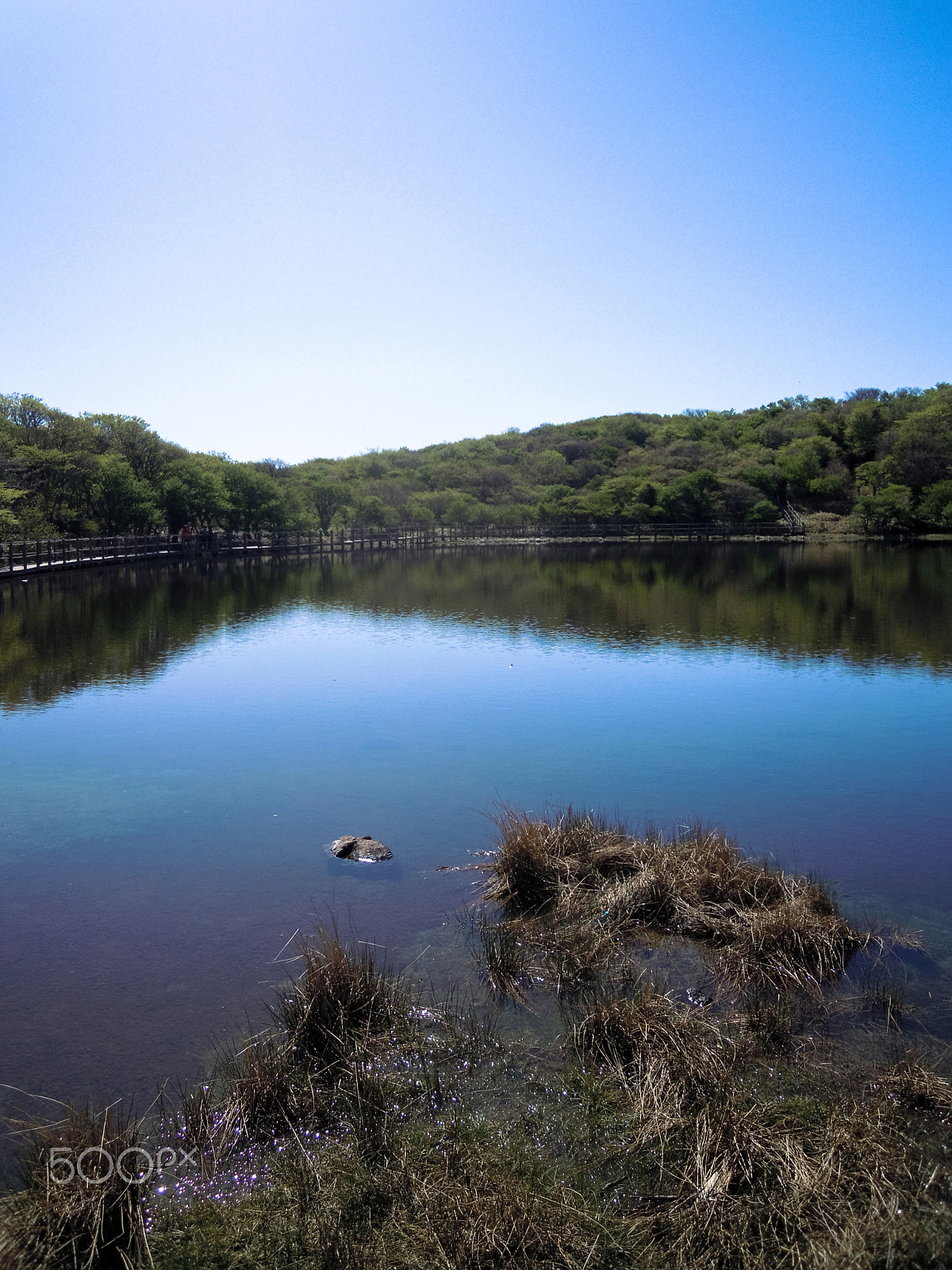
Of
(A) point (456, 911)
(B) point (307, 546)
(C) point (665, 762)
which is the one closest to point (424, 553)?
(B) point (307, 546)

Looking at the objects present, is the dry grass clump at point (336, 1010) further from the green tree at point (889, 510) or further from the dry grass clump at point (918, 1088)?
the green tree at point (889, 510)

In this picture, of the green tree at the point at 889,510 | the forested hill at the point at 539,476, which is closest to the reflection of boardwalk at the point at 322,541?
the forested hill at the point at 539,476

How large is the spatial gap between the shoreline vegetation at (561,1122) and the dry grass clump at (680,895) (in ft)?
0.10

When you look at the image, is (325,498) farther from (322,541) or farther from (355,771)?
(355,771)

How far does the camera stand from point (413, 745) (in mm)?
12883

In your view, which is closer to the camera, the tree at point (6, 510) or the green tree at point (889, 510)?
the tree at point (6, 510)

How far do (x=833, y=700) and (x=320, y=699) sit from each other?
9.08 meters

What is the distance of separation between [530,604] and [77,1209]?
90.9 ft

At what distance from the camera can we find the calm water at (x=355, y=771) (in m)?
6.59

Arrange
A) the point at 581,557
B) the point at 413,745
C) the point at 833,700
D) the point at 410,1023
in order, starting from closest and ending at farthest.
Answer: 1. the point at 410,1023
2. the point at 413,745
3. the point at 833,700
4. the point at 581,557

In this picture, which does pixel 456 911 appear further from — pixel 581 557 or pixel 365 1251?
pixel 581 557

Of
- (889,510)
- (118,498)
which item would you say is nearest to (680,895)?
(118,498)

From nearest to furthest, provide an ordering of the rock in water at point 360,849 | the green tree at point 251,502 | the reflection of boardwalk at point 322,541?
the rock in water at point 360,849 < the reflection of boardwalk at point 322,541 < the green tree at point 251,502

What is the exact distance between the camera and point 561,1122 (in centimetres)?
470
